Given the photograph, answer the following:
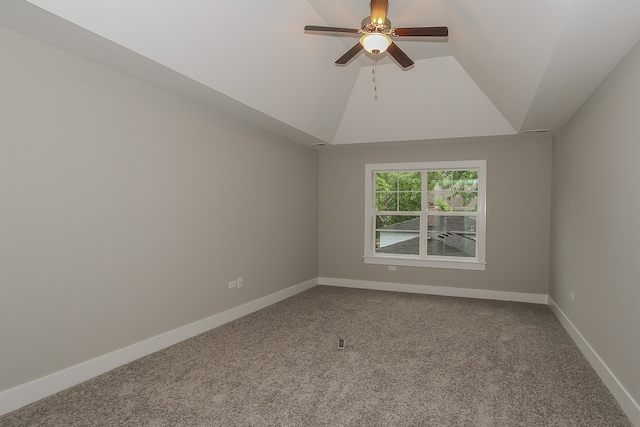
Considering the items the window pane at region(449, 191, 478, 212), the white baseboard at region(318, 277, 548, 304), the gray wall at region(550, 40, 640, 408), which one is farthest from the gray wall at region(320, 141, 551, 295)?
the gray wall at region(550, 40, 640, 408)

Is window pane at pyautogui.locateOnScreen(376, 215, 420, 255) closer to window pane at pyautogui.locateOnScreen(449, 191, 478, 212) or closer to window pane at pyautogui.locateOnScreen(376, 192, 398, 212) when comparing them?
window pane at pyautogui.locateOnScreen(376, 192, 398, 212)

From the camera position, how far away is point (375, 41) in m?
2.93

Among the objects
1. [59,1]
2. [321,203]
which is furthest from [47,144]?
[321,203]

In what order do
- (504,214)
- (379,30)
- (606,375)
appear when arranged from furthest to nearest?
(504,214) < (379,30) < (606,375)

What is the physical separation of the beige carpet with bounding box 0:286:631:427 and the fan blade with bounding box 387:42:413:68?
8.93 feet

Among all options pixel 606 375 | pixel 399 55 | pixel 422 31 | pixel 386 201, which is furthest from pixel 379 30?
pixel 386 201

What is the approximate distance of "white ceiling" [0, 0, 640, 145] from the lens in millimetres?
2227

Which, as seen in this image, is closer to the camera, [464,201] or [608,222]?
[608,222]

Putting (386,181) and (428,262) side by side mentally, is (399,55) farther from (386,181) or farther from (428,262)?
(428,262)

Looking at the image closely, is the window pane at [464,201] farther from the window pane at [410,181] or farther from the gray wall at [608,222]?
the gray wall at [608,222]

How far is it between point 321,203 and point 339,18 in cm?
335

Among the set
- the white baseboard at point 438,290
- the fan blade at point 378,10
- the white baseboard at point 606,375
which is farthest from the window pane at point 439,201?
the fan blade at point 378,10

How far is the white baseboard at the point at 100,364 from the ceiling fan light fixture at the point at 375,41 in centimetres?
315

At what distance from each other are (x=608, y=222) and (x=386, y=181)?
3.66m
